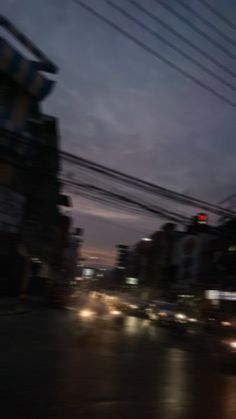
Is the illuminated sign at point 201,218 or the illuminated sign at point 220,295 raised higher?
the illuminated sign at point 201,218

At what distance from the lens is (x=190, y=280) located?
66.0 m

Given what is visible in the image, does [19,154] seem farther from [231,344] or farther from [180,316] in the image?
[231,344]

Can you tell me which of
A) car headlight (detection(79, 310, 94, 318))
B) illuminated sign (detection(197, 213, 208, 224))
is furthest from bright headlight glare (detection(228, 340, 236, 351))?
car headlight (detection(79, 310, 94, 318))

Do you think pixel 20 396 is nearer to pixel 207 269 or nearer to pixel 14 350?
pixel 14 350

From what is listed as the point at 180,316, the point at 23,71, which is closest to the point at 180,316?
the point at 180,316

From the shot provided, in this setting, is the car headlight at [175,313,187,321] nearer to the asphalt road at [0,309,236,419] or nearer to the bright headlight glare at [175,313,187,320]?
the bright headlight glare at [175,313,187,320]

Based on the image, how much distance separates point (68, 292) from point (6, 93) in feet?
71.8

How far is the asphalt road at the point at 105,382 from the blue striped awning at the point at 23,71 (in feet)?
68.2

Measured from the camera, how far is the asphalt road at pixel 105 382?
27.1ft

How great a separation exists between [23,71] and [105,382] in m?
27.6

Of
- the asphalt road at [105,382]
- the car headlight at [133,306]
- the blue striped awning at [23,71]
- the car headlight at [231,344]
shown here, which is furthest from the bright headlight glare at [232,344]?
the car headlight at [133,306]

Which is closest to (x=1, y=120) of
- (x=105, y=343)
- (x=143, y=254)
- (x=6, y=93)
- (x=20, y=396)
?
(x=6, y=93)

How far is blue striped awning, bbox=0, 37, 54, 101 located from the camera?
111 feet

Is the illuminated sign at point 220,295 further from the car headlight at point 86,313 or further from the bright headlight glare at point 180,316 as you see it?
the car headlight at point 86,313
